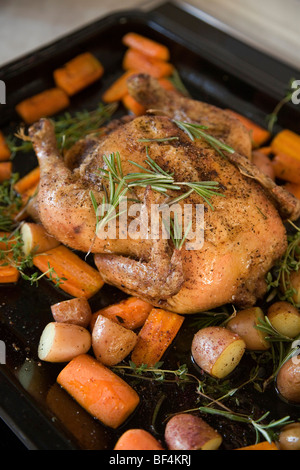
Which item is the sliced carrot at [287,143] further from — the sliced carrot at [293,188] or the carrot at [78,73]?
the carrot at [78,73]

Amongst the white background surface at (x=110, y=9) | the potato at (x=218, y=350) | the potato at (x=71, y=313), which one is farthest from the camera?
the white background surface at (x=110, y=9)

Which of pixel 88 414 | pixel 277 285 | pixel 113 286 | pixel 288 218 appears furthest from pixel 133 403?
pixel 288 218

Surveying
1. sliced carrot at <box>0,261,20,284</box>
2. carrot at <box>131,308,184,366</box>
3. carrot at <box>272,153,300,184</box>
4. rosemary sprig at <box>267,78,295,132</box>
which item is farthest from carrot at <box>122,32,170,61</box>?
carrot at <box>131,308,184,366</box>

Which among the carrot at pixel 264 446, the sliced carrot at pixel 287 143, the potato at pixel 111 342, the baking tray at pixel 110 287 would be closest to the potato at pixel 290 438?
the carrot at pixel 264 446

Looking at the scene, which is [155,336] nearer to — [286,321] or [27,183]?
[286,321]

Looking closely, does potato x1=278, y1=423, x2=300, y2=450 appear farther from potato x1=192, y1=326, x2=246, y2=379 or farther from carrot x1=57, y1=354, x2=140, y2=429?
carrot x1=57, y1=354, x2=140, y2=429

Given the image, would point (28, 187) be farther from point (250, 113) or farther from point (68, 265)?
point (250, 113)
